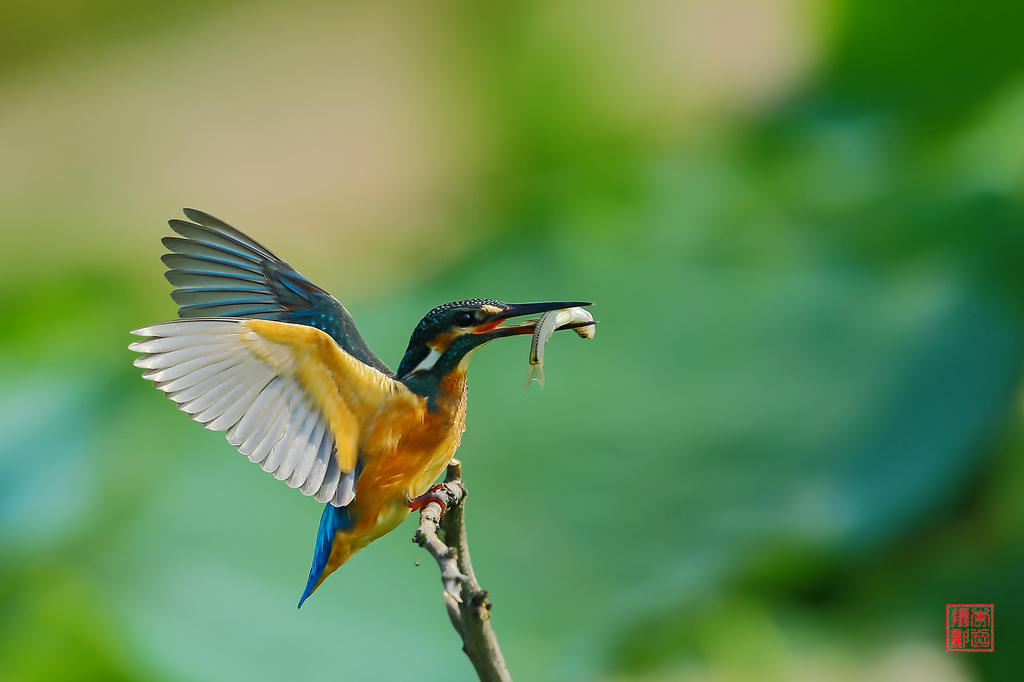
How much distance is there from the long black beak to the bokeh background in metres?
0.69

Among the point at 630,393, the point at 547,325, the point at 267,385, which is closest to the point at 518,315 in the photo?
the point at 547,325

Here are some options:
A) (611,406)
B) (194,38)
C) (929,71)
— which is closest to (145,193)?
(194,38)

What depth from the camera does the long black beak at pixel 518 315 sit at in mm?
521

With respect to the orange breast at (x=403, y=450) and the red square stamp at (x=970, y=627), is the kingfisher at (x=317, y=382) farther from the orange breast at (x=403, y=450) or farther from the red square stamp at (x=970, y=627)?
the red square stamp at (x=970, y=627)

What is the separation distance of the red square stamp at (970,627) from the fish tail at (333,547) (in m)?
1.00

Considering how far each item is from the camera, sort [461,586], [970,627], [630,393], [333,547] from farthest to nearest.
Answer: [630,393]
[970,627]
[333,547]
[461,586]

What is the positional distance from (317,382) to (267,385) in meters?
0.03

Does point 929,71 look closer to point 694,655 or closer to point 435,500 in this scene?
point 694,655

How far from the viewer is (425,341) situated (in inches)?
22.1

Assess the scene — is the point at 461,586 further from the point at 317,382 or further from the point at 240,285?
the point at 240,285

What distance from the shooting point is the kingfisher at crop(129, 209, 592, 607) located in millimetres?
479

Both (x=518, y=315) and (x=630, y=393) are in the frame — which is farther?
(x=630, y=393)

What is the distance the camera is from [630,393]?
1.46 metres

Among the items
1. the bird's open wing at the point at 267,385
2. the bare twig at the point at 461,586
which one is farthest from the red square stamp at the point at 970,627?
the bird's open wing at the point at 267,385
